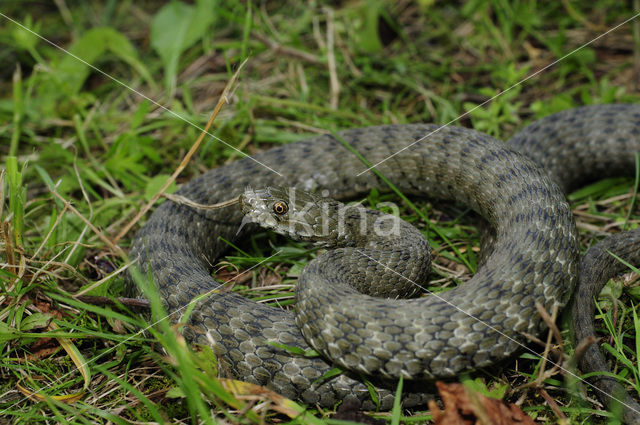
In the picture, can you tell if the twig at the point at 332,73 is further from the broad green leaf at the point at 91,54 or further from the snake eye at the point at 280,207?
the broad green leaf at the point at 91,54

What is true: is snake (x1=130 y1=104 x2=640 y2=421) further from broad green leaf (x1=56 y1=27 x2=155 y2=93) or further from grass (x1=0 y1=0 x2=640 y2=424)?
broad green leaf (x1=56 y1=27 x2=155 y2=93)

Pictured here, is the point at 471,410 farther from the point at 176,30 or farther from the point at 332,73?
the point at 176,30

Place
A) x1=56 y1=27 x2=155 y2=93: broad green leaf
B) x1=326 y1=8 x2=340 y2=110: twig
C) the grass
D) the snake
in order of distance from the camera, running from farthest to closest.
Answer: x1=56 y1=27 x2=155 y2=93: broad green leaf < x1=326 y1=8 x2=340 y2=110: twig < the grass < the snake

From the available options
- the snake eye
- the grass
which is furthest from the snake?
the grass

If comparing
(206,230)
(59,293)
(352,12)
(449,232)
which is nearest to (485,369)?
(449,232)

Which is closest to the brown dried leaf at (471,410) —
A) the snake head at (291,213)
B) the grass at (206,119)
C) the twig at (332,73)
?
the grass at (206,119)

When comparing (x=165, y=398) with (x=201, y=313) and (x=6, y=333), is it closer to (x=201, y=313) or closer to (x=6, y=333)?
(x=201, y=313)

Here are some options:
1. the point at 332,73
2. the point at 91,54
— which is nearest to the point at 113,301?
the point at 332,73
